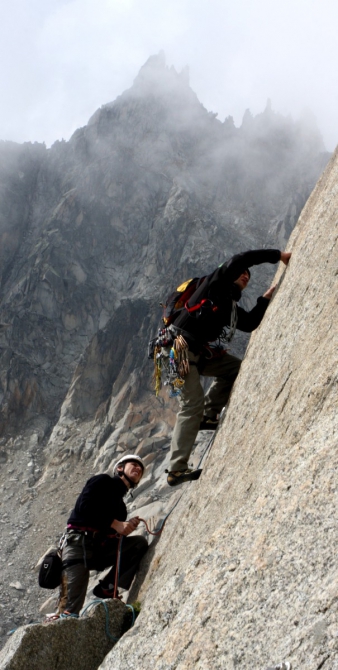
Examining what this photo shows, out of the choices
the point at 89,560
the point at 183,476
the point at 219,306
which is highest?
the point at 219,306

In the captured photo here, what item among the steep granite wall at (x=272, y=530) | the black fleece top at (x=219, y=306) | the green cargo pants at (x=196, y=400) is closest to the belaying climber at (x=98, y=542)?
the green cargo pants at (x=196, y=400)

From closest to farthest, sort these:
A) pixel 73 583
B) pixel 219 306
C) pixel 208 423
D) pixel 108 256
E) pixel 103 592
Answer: pixel 73 583
pixel 103 592
pixel 219 306
pixel 208 423
pixel 108 256

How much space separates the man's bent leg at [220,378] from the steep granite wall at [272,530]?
153cm

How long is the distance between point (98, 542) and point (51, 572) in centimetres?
66

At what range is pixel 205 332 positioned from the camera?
6941 millimetres

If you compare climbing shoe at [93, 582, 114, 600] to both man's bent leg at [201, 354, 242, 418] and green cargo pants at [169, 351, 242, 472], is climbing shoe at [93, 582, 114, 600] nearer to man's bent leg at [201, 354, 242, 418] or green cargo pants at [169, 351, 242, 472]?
green cargo pants at [169, 351, 242, 472]

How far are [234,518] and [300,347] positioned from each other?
1888mm

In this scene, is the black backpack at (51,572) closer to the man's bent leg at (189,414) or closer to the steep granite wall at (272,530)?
the steep granite wall at (272,530)

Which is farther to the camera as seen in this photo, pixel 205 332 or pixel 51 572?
pixel 205 332

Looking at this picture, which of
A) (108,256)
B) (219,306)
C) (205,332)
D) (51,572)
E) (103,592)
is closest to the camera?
(51,572)

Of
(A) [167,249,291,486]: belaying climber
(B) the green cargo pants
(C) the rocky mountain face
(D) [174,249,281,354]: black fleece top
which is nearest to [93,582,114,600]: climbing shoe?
(A) [167,249,291,486]: belaying climber

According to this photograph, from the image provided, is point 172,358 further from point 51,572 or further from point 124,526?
point 51,572

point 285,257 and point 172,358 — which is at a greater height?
point 285,257

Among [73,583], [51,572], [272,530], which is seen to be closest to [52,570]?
[51,572]
